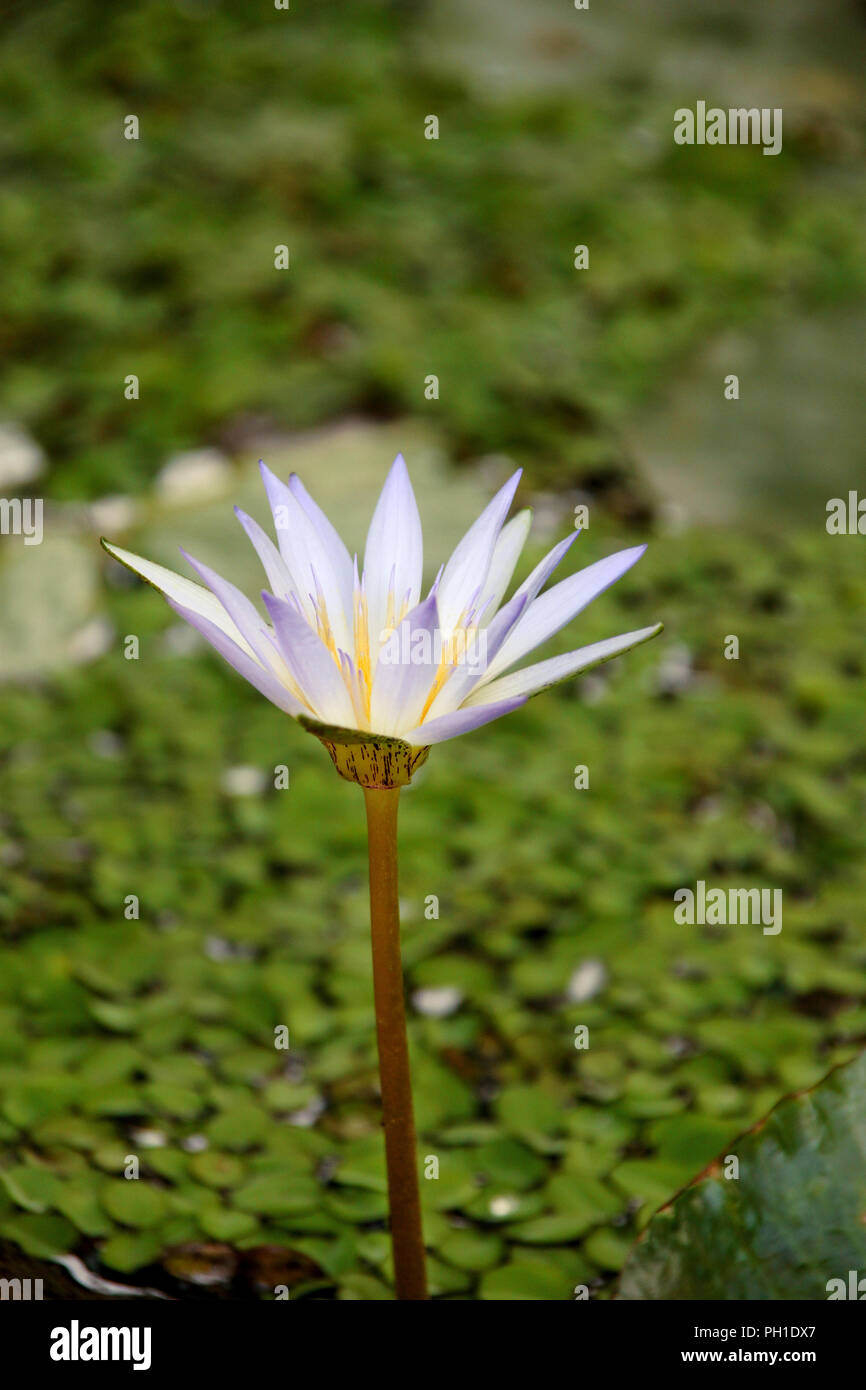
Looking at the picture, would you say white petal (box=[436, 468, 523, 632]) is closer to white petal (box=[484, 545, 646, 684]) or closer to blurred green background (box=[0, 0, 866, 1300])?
white petal (box=[484, 545, 646, 684])

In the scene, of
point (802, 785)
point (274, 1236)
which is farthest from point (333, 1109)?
point (802, 785)

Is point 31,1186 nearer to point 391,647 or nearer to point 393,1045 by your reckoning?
point 393,1045

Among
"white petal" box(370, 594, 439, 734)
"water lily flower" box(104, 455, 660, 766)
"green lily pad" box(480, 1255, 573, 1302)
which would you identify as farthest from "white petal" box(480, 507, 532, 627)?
"green lily pad" box(480, 1255, 573, 1302)

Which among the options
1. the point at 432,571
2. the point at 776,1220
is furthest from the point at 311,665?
the point at 432,571

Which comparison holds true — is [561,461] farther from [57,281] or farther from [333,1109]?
[333,1109]

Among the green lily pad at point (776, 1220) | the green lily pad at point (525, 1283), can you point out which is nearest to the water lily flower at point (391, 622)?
the green lily pad at point (776, 1220)

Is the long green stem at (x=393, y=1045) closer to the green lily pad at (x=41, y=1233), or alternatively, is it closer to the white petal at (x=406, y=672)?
the white petal at (x=406, y=672)
